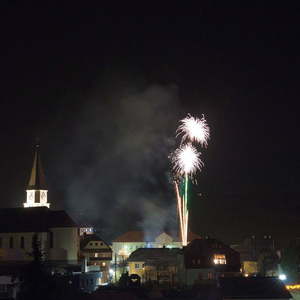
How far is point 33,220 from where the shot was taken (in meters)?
82.7

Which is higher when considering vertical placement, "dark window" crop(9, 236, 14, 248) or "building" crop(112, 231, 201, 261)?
"building" crop(112, 231, 201, 261)

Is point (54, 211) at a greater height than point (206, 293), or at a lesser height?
greater

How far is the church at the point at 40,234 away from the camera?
79.9 m

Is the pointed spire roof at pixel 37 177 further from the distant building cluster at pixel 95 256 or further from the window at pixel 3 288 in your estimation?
the window at pixel 3 288

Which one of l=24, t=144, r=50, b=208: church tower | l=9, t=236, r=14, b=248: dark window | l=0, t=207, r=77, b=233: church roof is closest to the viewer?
l=0, t=207, r=77, b=233: church roof

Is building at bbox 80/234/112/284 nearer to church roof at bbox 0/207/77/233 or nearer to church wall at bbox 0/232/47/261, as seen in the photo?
church roof at bbox 0/207/77/233

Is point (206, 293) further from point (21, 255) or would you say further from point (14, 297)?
point (21, 255)

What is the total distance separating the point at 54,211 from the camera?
83.5 metres

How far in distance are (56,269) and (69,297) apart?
20.2 metres

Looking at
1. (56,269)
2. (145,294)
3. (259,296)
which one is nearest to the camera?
(259,296)

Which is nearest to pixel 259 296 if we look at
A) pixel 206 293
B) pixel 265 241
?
pixel 206 293

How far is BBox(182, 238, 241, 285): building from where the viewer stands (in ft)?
225

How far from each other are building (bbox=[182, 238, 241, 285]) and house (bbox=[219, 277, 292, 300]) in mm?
17936

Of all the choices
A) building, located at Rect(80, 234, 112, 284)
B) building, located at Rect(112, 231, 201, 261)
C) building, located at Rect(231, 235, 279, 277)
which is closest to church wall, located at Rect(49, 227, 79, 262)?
building, located at Rect(80, 234, 112, 284)
